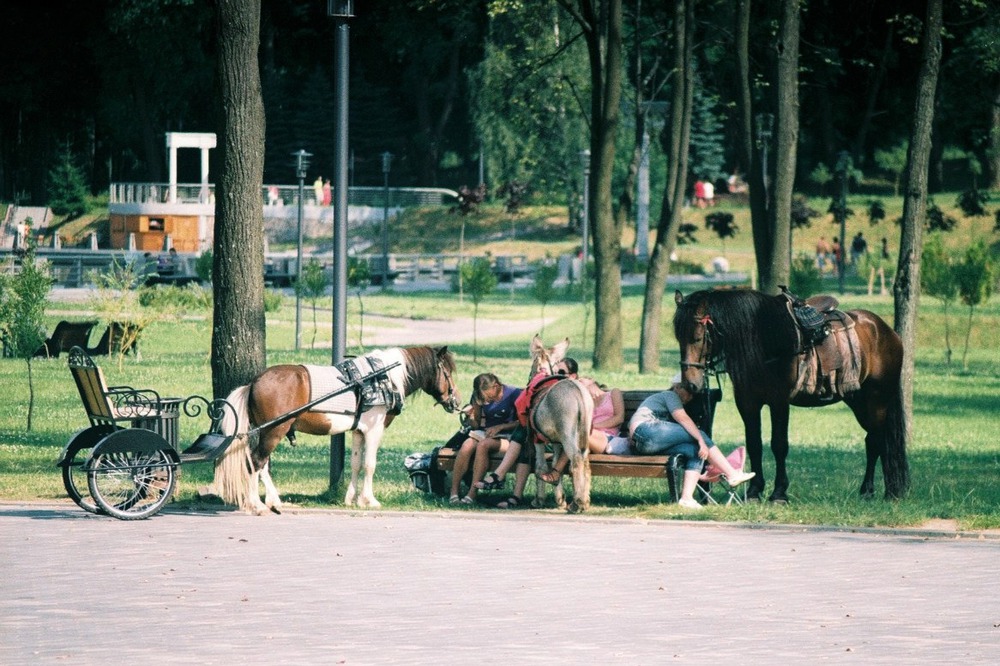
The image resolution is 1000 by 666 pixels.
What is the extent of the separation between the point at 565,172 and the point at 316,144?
1677 centimetres

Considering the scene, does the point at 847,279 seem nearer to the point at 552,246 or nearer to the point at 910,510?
the point at 552,246

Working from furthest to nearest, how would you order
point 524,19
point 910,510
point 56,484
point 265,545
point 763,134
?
point 524,19 < point 763,134 < point 56,484 < point 910,510 < point 265,545

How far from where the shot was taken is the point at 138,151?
89.2m

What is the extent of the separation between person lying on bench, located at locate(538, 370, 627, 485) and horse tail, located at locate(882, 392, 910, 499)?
8.21 ft

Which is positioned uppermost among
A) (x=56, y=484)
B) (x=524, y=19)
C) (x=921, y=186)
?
(x=524, y=19)

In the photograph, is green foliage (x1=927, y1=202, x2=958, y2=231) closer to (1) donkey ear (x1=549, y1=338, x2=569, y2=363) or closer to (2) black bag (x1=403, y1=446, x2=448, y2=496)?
(2) black bag (x1=403, y1=446, x2=448, y2=496)

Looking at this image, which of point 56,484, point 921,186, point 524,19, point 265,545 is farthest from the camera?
point 524,19

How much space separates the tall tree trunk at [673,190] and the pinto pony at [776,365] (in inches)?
638

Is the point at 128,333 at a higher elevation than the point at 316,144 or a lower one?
lower

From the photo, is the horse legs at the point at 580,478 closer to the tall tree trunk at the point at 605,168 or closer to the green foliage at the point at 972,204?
the tall tree trunk at the point at 605,168

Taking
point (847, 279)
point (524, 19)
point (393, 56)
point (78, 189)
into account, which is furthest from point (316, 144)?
point (847, 279)

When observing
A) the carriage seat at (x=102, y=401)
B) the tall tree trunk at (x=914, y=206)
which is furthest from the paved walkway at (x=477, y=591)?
the tall tree trunk at (x=914, y=206)

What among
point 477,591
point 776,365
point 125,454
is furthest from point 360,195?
point 477,591

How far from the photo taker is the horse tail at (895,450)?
14656 mm
